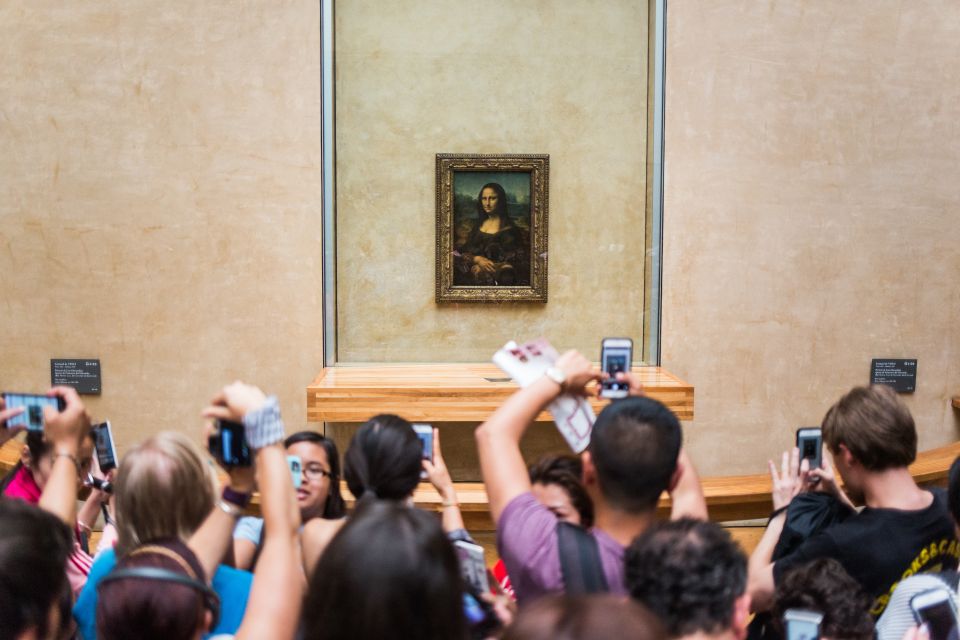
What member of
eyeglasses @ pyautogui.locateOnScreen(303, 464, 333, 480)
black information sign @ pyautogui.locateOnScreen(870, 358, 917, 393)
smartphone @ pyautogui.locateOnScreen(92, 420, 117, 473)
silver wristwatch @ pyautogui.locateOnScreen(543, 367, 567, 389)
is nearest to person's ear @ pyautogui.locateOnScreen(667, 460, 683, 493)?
silver wristwatch @ pyautogui.locateOnScreen(543, 367, 567, 389)

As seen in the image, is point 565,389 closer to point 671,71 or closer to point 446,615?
point 446,615

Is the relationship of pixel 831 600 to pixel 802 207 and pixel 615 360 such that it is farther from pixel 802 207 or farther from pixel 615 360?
pixel 802 207

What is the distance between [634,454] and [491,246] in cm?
571

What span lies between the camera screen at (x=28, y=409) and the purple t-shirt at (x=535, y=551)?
1709 mm

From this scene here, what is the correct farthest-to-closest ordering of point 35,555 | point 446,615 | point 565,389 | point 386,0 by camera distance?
1. point 386,0
2. point 565,389
3. point 35,555
4. point 446,615

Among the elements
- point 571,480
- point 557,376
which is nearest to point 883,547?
point 571,480

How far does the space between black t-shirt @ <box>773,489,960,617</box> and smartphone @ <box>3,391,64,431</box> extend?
2.54 meters

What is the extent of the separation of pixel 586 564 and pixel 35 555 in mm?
1211

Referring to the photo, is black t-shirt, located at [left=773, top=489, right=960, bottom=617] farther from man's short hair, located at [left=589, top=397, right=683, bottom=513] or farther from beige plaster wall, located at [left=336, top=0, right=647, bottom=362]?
beige plaster wall, located at [left=336, top=0, right=647, bottom=362]

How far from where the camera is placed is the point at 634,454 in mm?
2131

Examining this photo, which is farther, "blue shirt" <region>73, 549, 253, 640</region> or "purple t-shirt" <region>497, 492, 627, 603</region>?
"blue shirt" <region>73, 549, 253, 640</region>

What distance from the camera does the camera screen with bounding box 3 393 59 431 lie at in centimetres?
284

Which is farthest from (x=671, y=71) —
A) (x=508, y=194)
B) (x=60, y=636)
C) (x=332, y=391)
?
(x=60, y=636)

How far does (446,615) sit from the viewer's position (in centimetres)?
131
